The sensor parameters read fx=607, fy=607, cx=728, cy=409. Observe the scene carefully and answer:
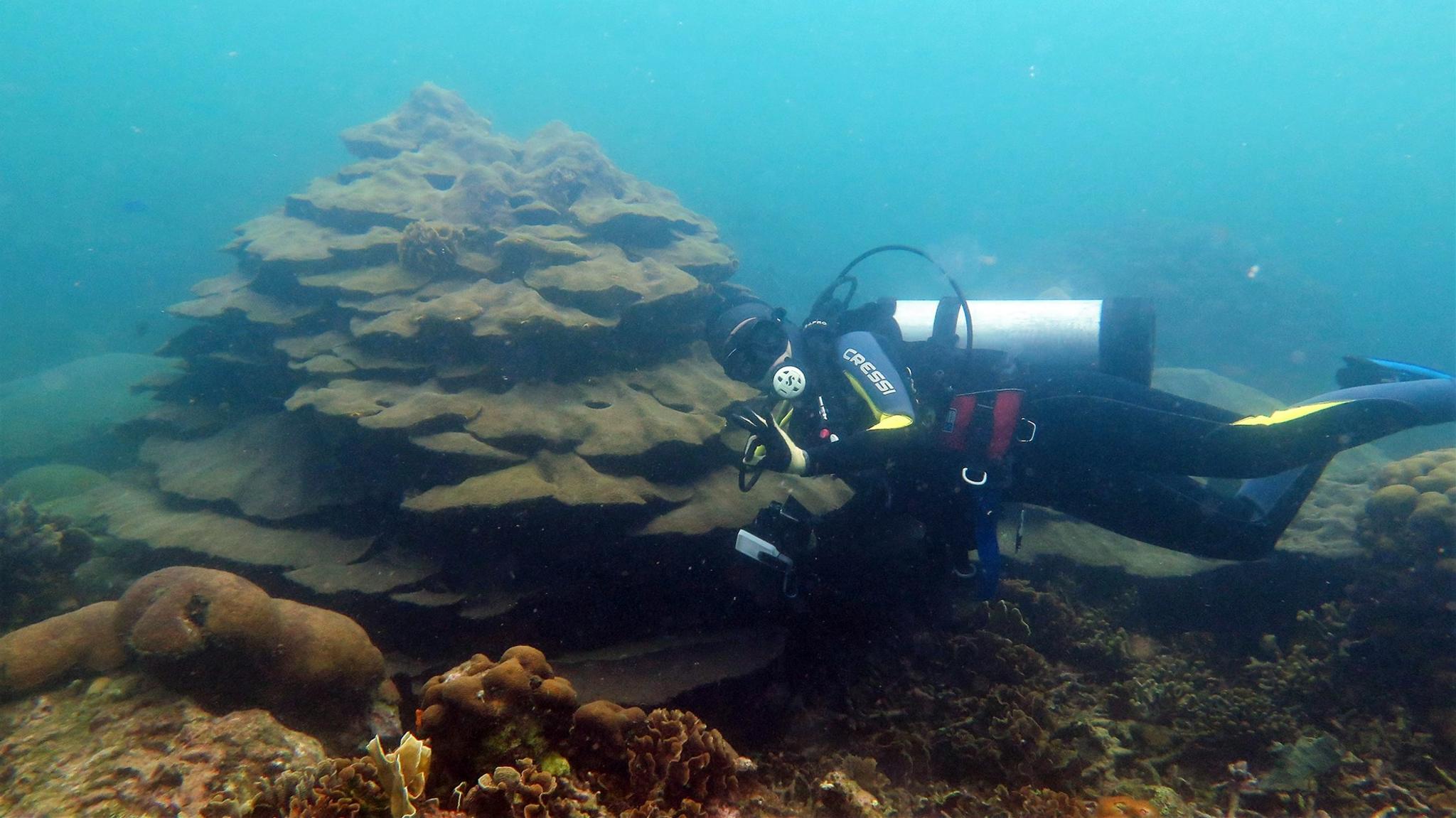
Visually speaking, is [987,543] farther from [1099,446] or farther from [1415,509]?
[1415,509]

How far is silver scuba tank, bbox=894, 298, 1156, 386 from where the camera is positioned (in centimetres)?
492

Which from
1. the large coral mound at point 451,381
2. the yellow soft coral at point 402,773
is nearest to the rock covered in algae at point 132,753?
the yellow soft coral at point 402,773

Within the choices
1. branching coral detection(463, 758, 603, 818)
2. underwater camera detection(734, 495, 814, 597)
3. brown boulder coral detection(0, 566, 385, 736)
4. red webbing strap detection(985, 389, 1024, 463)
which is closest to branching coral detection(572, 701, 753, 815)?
branching coral detection(463, 758, 603, 818)

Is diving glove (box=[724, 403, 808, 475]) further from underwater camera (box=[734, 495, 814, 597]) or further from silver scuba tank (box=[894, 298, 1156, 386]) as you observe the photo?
silver scuba tank (box=[894, 298, 1156, 386])

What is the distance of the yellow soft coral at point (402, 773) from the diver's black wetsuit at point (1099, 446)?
2957 mm

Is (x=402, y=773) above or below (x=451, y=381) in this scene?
below

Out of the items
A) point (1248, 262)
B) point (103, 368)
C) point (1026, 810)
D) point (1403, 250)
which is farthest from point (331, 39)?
point (1403, 250)

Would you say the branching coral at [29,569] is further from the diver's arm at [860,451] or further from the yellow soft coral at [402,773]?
the diver's arm at [860,451]

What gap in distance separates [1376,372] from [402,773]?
7.33m

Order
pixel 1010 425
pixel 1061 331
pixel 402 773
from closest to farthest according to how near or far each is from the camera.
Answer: pixel 402 773 < pixel 1010 425 < pixel 1061 331

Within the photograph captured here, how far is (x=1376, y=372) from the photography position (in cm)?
506

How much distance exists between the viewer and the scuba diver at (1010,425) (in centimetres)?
432

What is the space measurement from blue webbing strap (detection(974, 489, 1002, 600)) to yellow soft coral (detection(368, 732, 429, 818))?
3494mm

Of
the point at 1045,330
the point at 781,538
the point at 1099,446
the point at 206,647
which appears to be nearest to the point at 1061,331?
the point at 1045,330
